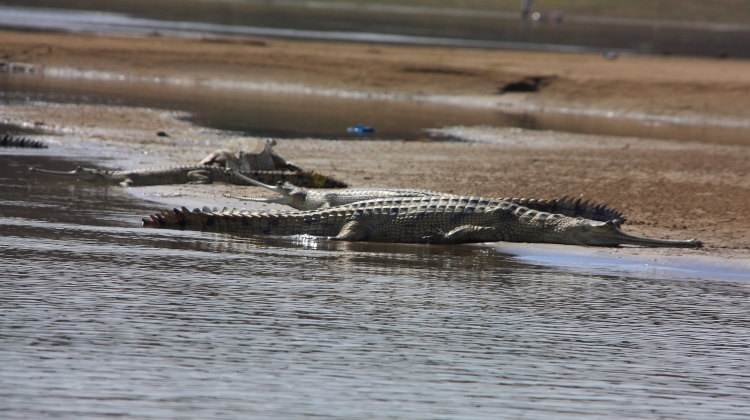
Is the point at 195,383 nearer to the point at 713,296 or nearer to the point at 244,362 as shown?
the point at 244,362

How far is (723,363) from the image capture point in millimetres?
4395

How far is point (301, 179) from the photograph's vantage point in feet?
27.8

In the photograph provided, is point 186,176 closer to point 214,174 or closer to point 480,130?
point 214,174

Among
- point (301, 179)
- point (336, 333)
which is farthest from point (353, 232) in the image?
point (336, 333)

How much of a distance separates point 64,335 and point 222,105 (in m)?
11.7

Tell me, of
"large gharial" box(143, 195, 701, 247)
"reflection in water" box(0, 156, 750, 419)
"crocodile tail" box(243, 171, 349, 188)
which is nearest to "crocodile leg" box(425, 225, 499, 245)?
"large gharial" box(143, 195, 701, 247)

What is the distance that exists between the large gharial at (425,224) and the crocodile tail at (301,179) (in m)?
1.55

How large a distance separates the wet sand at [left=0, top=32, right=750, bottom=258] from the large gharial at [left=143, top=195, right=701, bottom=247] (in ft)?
2.37

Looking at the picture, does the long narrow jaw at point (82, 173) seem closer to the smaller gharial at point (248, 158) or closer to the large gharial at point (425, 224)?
the smaller gharial at point (248, 158)

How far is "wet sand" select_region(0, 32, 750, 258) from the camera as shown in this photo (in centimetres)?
880

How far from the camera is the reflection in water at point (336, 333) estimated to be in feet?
12.1

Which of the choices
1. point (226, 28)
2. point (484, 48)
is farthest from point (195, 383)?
point (226, 28)

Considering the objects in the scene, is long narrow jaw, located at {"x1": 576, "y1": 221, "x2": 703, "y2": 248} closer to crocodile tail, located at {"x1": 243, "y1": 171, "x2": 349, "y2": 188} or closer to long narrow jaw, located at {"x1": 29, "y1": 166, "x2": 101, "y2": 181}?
crocodile tail, located at {"x1": 243, "y1": 171, "x2": 349, "y2": 188}

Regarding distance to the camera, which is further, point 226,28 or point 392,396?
point 226,28
